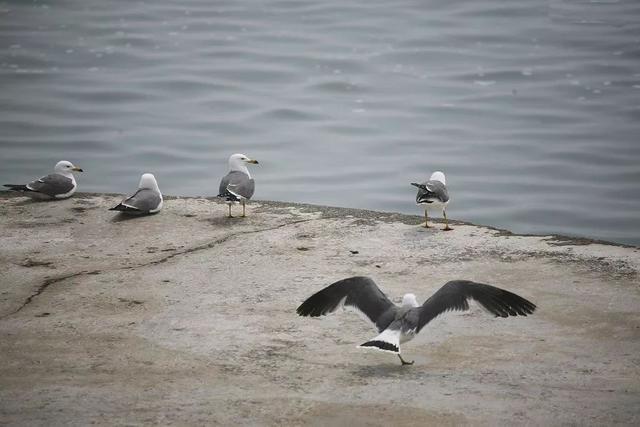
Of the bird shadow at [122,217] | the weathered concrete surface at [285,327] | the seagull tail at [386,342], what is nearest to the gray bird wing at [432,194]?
the weathered concrete surface at [285,327]

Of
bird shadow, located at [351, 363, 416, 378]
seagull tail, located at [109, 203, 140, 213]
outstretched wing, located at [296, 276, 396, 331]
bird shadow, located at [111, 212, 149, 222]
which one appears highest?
outstretched wing, located at [296, 276, 396, 331]

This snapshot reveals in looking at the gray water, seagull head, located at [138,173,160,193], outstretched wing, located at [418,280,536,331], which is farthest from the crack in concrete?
the gray water

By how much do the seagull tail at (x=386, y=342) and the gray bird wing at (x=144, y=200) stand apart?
3913 millimetres

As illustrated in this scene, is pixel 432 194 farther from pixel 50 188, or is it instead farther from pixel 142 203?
pixel 50 188

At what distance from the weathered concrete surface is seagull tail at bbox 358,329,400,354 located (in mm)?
193

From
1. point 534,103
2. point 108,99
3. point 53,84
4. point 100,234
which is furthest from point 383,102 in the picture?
point 100,234

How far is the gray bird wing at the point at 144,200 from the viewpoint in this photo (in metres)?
9.32

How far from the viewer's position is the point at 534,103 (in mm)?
18016

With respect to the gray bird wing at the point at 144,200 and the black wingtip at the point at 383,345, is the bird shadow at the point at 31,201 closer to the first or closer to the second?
the gray bird wing at the point at 144,200

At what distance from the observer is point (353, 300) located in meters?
6.47

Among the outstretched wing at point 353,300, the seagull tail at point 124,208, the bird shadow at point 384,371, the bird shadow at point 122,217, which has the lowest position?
the bird shadow at point 384,371

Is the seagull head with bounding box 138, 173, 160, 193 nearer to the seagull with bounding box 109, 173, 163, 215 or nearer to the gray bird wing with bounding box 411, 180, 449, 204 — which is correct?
the seagull with bounding box 109, 173, 163, 215

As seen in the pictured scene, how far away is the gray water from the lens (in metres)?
14.5

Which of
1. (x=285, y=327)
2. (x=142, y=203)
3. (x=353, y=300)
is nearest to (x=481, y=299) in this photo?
(x=353, y=300)
